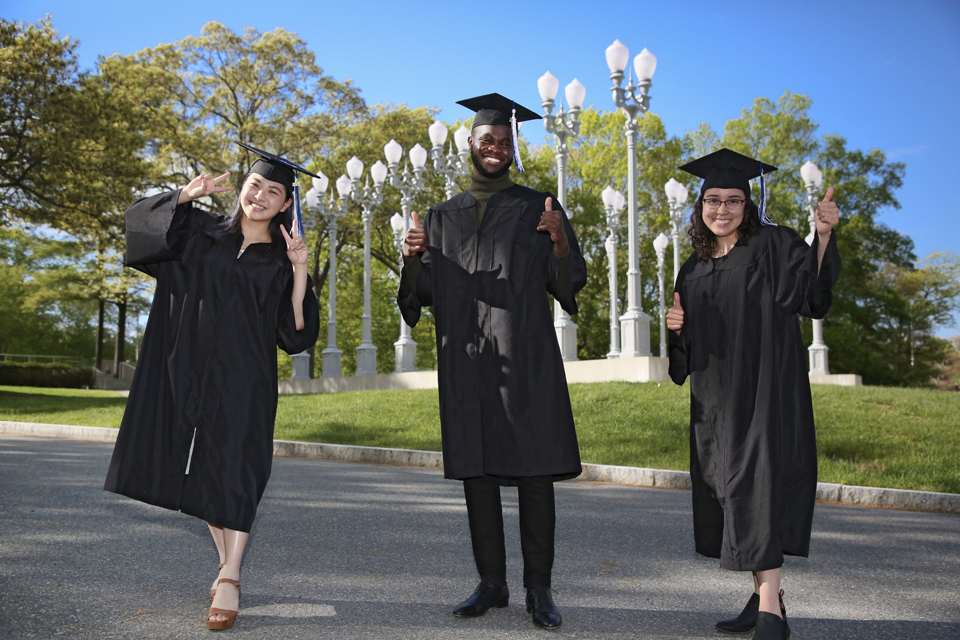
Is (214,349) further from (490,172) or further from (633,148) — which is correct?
(633,148)

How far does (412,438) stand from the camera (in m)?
13.5

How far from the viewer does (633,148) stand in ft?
58.5

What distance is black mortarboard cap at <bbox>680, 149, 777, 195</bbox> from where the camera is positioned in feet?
13.5

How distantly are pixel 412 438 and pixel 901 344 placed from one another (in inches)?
1275

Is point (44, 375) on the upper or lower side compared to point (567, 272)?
lower

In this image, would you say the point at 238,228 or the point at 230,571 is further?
the point at 238,228

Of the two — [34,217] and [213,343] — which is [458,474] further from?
[34,217]

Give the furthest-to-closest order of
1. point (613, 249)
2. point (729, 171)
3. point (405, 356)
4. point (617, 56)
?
point (405, 356), point (613, 249), point (617, 56), point (729, 171)

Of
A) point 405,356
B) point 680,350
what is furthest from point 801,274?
point 405,356

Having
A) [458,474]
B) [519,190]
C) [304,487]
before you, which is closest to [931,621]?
[458,474]

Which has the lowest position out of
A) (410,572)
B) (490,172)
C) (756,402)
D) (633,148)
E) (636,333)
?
(410,572)

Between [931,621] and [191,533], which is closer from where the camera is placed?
[931,621]

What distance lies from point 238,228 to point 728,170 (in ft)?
8.24

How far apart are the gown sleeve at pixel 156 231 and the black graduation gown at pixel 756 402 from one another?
2614mm
